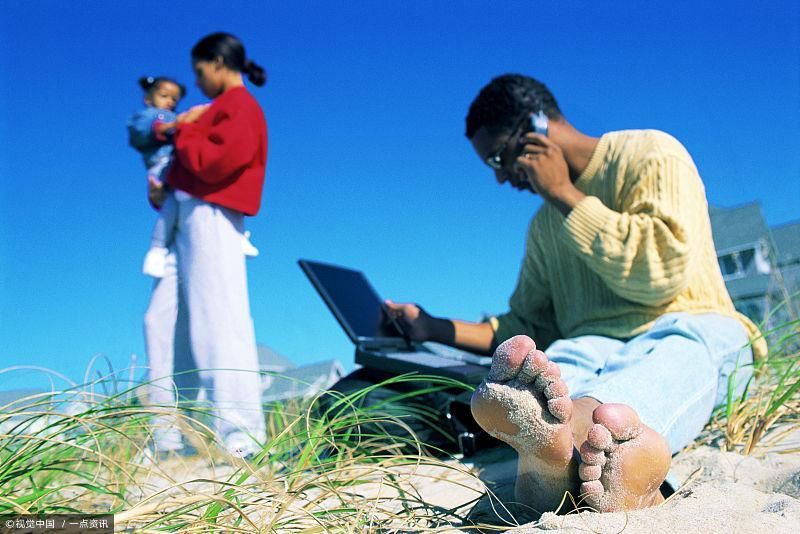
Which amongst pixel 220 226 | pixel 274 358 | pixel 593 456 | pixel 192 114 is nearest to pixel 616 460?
pixel 593 456

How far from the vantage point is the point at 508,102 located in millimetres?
2314

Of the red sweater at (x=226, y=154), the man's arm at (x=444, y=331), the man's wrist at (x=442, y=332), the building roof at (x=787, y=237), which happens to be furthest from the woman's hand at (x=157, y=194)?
the building roof at (x=787, y=237)

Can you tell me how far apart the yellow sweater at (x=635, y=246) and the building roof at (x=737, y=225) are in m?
9.03

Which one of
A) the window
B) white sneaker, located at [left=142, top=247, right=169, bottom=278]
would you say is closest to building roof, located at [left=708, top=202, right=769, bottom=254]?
the window

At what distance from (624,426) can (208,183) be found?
2.39 m

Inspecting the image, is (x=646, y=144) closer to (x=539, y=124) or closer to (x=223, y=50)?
(x=539, y=124)

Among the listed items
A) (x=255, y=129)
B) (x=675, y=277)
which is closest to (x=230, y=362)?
(x=255, y=129)

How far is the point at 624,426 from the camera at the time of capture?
0.99 metres

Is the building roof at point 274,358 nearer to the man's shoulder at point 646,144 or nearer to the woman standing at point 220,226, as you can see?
the woman standing at point 220,226

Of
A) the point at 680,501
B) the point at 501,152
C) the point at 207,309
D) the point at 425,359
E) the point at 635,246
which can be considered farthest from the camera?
the point at 207,309

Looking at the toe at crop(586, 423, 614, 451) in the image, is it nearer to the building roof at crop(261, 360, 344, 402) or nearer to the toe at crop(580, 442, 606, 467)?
the toe at crop(580, 442, 606, 467)

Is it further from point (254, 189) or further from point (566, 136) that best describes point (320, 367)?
point (566, 136)

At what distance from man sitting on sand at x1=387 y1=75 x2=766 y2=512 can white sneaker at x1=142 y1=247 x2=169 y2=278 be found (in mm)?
1207

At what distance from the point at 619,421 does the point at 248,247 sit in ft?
7.88
